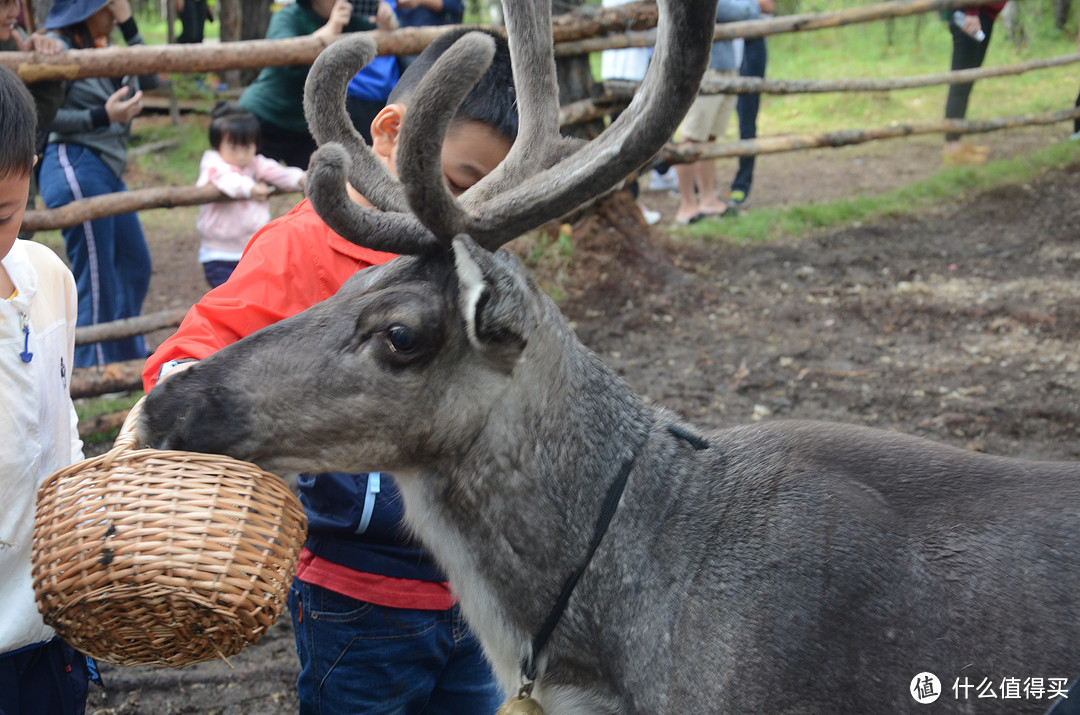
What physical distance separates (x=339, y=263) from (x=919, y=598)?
1593 millimetres

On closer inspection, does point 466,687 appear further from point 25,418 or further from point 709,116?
point 709,116

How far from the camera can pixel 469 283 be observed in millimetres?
2080

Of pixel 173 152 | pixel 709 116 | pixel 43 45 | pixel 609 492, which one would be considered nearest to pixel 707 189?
pixel 709 116

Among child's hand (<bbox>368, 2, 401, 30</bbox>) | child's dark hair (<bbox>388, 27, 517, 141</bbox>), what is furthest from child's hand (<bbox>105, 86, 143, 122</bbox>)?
child's dark hair (<bbox>388, 27, 517, 141</bbox>)

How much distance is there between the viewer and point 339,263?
257cm

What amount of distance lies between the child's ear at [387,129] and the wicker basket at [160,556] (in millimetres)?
1169

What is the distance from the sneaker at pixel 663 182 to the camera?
11617mm

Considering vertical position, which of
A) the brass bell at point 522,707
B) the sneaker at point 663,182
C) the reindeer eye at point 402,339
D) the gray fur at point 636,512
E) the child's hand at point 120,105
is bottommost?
the sneaker at point 663,182

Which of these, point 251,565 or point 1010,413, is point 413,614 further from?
point 1010,413

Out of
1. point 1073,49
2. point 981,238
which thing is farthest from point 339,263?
point 1073,49

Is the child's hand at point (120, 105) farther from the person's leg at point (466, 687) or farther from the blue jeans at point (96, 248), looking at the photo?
the person's leg at point (466, 687)

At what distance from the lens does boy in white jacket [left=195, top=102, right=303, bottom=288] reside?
6.14 m

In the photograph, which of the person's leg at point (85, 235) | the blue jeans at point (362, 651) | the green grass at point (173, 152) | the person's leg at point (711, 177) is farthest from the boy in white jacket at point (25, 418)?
the green grass at point (173, 152)

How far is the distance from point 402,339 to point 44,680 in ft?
4.13
